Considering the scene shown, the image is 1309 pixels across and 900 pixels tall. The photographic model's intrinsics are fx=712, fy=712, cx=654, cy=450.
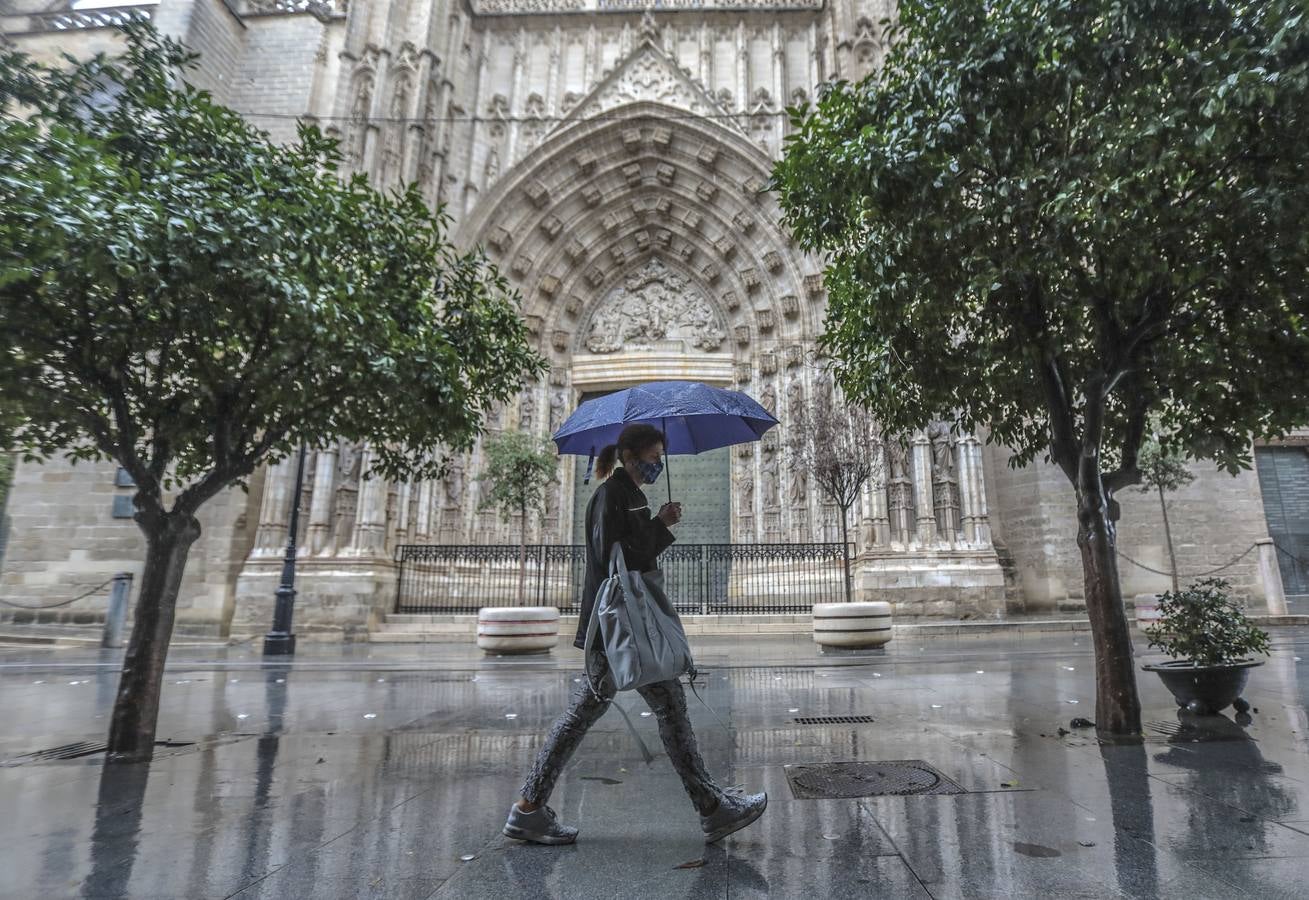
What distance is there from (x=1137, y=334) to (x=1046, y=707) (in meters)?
2.86

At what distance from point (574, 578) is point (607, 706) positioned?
13420 mm

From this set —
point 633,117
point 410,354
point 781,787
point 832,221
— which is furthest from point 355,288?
point 633,117

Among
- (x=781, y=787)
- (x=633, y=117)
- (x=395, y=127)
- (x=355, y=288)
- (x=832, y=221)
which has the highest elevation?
(x=633, y=117)

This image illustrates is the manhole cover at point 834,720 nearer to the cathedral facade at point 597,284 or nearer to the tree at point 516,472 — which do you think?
the cathedral facade at point 597,284

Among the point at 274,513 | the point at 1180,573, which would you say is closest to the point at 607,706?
the point at 274,513

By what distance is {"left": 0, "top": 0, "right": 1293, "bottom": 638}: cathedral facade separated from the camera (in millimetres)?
14422

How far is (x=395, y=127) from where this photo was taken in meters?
17.0

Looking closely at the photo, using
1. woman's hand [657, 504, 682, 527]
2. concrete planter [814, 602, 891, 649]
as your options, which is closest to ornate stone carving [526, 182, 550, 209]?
concrete planter [814, 602, 891, 649]

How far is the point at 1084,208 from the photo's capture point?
4215mm

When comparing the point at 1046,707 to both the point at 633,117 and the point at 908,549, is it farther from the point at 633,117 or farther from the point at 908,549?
the point at 633,117

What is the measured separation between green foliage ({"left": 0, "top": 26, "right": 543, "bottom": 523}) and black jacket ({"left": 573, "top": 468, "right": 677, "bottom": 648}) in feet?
8.79

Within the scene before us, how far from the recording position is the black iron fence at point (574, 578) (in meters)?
15.2

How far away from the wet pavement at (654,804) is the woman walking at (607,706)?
12cm

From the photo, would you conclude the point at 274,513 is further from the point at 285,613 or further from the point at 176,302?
the point at 176,302
